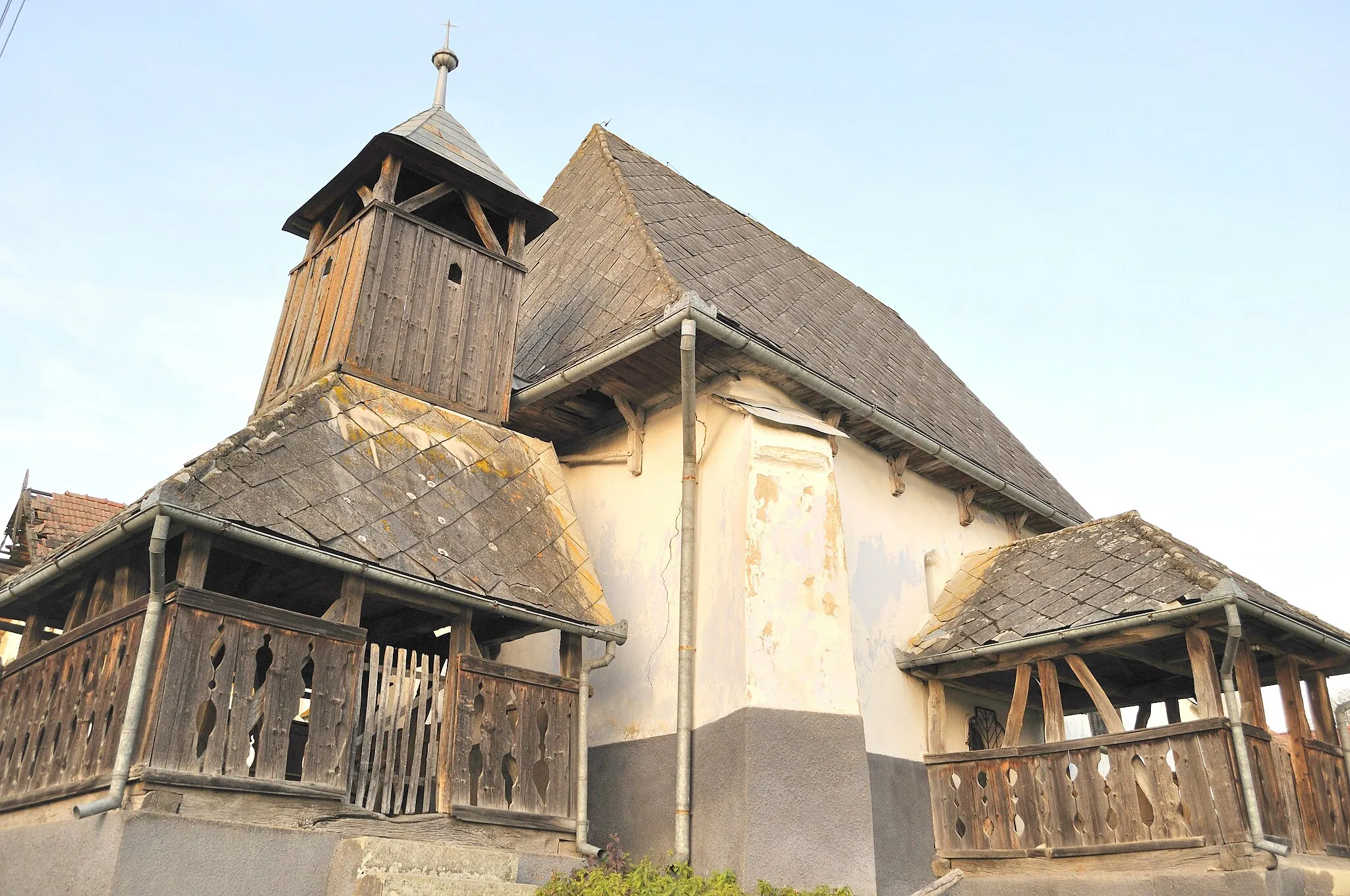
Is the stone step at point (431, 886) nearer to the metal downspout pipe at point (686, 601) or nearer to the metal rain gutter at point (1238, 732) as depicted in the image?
the metal downspout pipe at point (686, 601)

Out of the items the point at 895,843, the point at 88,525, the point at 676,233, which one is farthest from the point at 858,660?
the point at 88,525

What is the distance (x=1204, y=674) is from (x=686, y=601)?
4.19 metres

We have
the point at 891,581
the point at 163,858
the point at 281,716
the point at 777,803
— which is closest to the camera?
the point at 163,858

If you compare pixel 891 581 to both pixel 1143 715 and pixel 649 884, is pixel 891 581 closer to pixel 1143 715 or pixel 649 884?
pixel 1143 715

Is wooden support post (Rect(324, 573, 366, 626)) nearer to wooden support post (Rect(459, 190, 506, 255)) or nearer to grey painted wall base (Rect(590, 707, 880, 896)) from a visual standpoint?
grey painted wall base (Rect(590, 707, 880, 896))

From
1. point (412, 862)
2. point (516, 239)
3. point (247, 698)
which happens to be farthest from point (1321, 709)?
point (247, 698)

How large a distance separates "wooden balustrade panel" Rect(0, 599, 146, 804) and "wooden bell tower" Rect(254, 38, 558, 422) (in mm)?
3093

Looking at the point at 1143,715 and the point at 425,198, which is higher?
the point at 425,198

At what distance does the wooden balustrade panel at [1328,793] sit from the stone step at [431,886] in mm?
6740

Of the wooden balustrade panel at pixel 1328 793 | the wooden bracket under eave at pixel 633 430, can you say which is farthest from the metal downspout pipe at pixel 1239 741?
the wooden bracket under eave at pixel 633 430

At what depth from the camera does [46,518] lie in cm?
1276

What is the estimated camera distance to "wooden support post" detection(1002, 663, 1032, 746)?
32.6 feet

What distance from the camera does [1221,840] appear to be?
8445 mm

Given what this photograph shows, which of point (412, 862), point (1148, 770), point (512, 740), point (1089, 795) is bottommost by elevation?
point (412, 862)
